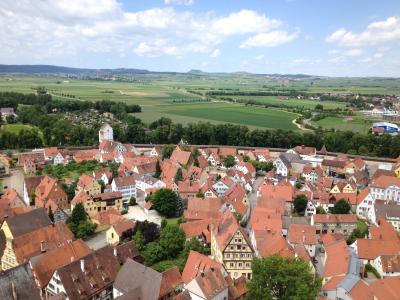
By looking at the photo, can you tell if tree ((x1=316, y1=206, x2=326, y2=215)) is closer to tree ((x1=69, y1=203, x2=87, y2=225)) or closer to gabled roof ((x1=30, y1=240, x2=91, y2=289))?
tree ((x1=69, y1=203, x2=87, y2=225))

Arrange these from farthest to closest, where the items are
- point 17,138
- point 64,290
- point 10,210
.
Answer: point 17,138
point 10,210
point 64,290

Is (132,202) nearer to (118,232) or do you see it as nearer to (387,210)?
(118,232)

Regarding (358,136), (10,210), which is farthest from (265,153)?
(10,210)

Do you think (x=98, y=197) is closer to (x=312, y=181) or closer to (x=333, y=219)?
(x=333, y=219)

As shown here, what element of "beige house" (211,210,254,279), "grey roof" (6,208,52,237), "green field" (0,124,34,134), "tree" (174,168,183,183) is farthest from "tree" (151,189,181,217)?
"green field" (0,124,34,134)

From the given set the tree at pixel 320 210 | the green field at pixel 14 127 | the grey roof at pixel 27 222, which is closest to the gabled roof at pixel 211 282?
the grey roof at pixel 27 222

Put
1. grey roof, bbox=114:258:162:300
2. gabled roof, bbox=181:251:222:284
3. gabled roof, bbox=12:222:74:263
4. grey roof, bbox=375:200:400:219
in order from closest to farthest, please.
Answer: grey roof, bbox=114:258:162:300 → gabled roof, bbox=181:251:222:284 → gabled roof, bbox=12:222:74:263 → grey roof, bbox=375:200:400:219
